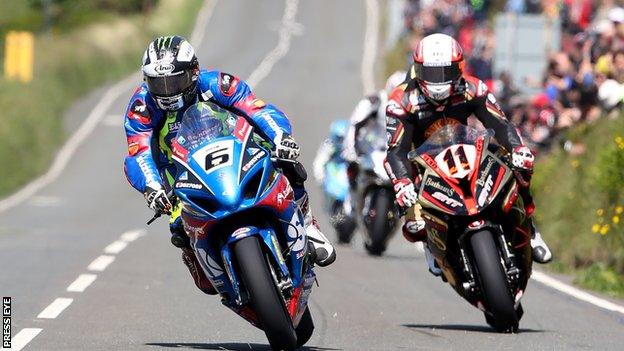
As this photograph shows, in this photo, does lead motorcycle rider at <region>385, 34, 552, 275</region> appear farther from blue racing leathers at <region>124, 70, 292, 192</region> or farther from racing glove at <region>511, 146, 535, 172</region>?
blue racing leathers at <region>124, 70, 292, 192</region>

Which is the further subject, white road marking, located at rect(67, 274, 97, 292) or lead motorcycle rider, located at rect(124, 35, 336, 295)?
white road marking, located at rect(67, 274, 97, 292)

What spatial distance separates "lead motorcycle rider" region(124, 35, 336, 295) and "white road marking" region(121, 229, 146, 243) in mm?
9765

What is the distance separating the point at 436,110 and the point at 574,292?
148 inches

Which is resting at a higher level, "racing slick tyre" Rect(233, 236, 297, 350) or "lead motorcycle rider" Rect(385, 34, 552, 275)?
"racing slick tyre" Rect(233, 236, 297, 350)

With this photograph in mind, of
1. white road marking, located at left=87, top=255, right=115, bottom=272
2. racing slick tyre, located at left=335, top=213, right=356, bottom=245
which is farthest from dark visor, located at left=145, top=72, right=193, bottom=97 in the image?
racing slick tyre, located at left=335, top=213, right=356, bottom=245

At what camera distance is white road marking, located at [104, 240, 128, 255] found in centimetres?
1777

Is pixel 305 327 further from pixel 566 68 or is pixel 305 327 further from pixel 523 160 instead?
pixel 566 68

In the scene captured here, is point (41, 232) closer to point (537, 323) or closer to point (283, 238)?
point (537, 323)

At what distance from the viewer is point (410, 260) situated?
18.7 metres

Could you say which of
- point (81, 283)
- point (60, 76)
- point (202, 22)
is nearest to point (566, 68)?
point (81, 283)

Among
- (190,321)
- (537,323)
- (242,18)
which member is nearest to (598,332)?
(537,323)

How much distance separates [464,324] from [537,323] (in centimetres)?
51

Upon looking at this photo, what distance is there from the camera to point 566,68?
2184cm

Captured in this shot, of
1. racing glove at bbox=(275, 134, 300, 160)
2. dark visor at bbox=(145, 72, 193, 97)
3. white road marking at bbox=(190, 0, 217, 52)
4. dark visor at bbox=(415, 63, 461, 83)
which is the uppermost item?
dark visor at bbox=(145, 72, 193, 97)
